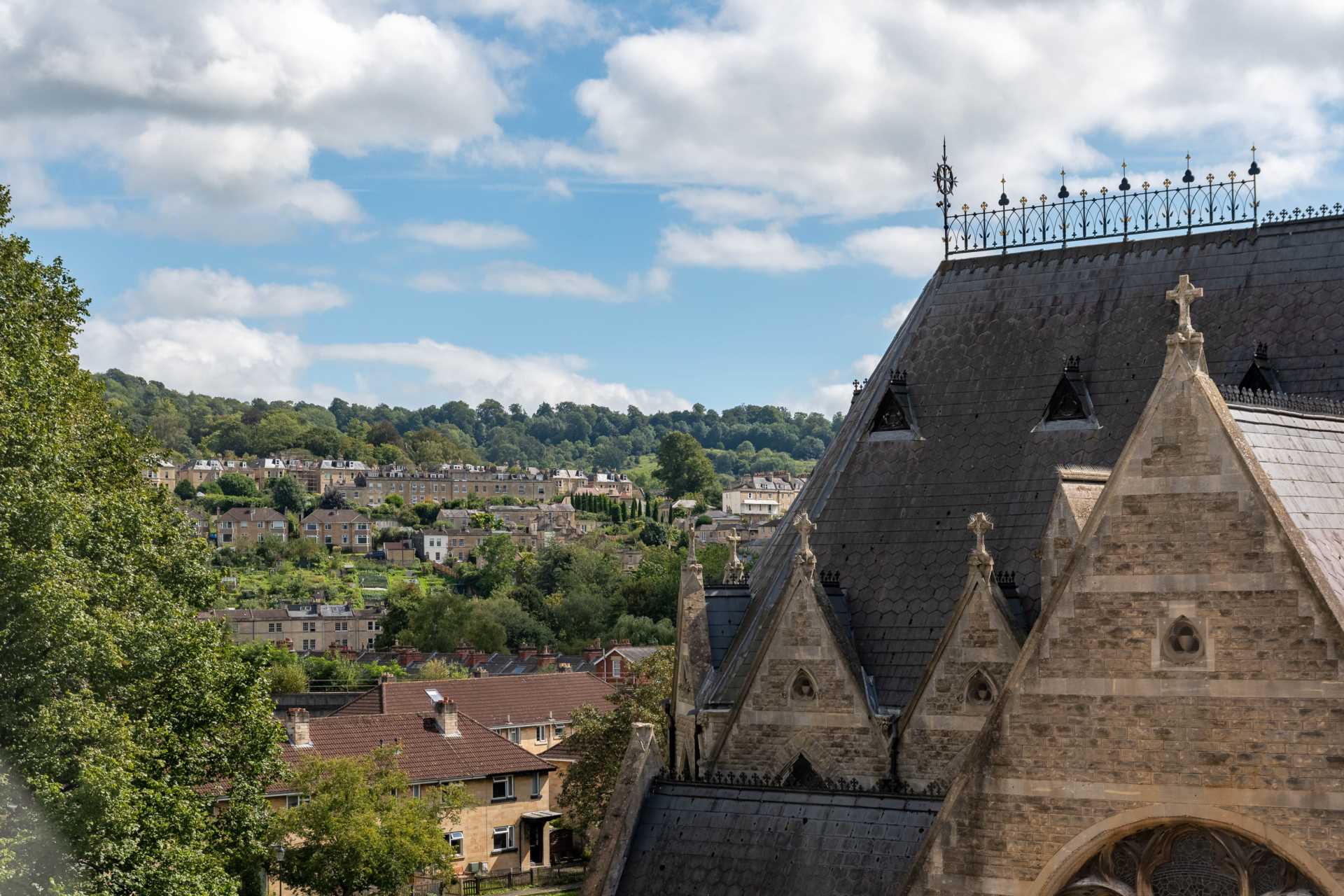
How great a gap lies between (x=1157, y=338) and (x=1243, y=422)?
10.0 meters

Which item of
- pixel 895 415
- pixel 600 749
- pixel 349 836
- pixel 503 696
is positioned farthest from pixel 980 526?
pixel 503 696

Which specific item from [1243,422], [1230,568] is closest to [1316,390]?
[1243,422]

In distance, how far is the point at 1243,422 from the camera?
13.2m

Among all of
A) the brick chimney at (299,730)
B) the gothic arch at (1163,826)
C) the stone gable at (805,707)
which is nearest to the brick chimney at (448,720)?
the brick chimney at (299,730)

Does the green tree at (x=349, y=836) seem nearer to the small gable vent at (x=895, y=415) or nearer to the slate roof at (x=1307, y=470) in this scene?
the small gable vent at (x=895, y=415)

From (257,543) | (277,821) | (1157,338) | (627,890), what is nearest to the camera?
(627,890)

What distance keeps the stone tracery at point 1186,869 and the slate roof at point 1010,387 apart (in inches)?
369

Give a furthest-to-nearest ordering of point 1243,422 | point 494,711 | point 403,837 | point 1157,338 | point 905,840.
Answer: point 494,711, point 403,837, point 1157,338, point 905,840, point 1243,422

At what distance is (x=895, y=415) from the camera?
2469cm

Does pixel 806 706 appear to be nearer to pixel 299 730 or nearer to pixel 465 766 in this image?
pixel 299 730

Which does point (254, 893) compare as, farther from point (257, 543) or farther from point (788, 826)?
point (257, 543)

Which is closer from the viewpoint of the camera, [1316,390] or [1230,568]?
[1230,568]

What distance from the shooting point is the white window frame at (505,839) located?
55.0 metres

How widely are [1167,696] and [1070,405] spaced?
11417mm
